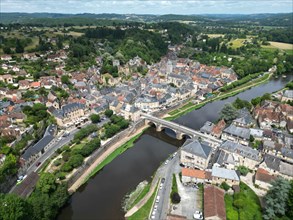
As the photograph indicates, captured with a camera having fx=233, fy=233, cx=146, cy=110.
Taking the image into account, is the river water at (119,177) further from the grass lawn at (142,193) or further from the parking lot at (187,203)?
the parking lot at (187,203)

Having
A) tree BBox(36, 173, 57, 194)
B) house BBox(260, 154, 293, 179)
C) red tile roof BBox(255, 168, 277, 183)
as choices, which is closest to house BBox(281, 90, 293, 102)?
house BBox(260, 154, 293, 179)

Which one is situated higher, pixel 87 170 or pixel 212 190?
pixel 212 190

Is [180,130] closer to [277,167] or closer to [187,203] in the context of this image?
[277,167]

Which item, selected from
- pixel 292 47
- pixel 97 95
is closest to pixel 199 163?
pixel 97 95

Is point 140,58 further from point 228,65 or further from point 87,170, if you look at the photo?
point 87,170

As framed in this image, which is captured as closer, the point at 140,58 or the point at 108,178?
the point at 108,178

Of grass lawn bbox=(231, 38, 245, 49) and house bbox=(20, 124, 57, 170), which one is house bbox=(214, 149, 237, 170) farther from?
grass lawn bbox=(231, 38, 245, 49)
